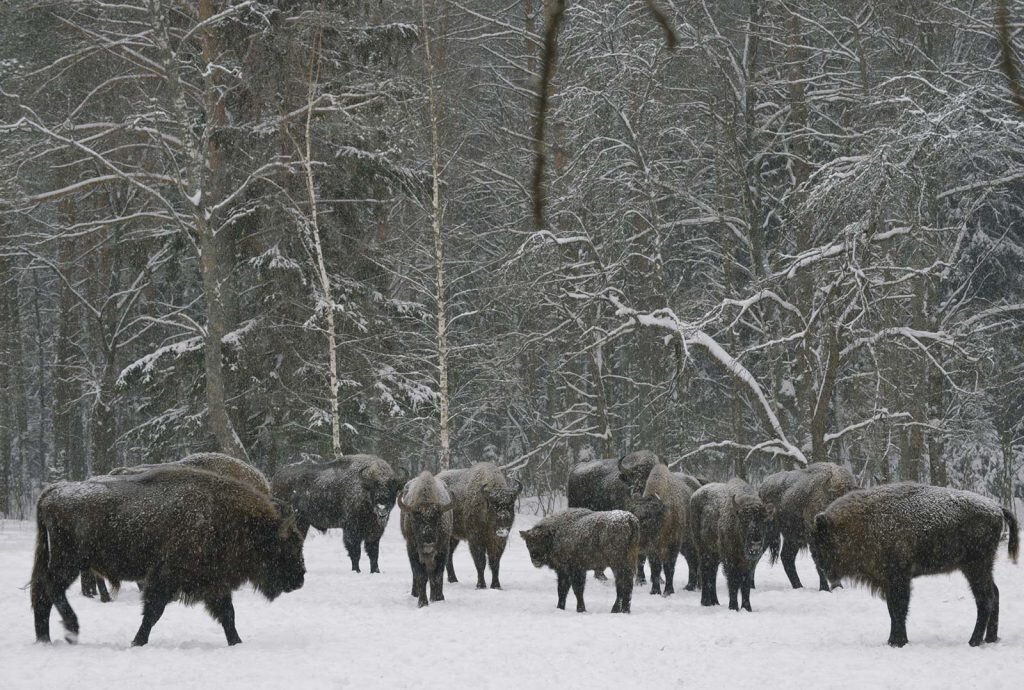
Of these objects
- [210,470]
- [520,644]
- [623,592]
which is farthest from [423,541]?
[520,644]

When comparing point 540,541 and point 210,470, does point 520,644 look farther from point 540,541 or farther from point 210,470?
point 210,470

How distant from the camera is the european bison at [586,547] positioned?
11609 mm

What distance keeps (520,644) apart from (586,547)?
8.13 ft

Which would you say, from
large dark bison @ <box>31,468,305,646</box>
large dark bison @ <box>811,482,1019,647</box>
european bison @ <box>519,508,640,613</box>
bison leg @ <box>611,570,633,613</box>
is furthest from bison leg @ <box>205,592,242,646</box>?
large dark bison @ <box>811,482,1019,647</box>

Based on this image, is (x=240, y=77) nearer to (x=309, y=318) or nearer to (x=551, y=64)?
(x=309, y=318)

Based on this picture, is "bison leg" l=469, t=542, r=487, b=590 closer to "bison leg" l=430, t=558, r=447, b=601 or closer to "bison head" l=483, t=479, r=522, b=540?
"bison head" l=483, t=479, r=522, b=540

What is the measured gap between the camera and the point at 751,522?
473 inches

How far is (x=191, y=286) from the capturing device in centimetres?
3469

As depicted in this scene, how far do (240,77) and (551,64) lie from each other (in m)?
22.0

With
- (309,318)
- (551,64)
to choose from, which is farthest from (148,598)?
(309,318)

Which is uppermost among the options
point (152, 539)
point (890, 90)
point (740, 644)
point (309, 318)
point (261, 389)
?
point (890, 90)

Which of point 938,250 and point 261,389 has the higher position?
point 938,250

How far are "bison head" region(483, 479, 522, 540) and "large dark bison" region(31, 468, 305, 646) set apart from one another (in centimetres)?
492

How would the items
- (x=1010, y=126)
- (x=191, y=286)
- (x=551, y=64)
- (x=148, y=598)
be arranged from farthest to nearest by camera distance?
(x=191, y=286)
(x=1010, y=126)
(x=148, y=598)
(x=551, y=64)
